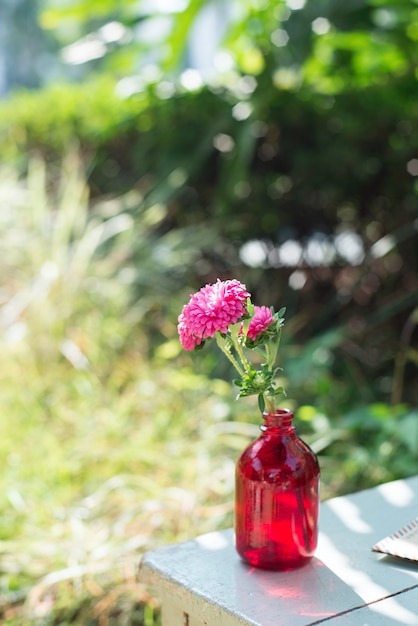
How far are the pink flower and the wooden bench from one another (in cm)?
31

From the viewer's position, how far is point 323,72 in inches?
147

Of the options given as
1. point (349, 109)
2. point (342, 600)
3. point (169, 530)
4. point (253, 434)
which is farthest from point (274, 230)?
point (342, 600)

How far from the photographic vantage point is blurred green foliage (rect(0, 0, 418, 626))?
2340 millimetres

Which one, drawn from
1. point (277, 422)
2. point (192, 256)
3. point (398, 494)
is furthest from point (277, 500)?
point (192, 256)

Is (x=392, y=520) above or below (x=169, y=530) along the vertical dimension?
above

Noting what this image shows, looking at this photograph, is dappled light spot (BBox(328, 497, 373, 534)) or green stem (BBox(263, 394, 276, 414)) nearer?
green stem (BBox(263, 394, 276, 414))

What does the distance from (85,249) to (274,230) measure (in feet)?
3.13

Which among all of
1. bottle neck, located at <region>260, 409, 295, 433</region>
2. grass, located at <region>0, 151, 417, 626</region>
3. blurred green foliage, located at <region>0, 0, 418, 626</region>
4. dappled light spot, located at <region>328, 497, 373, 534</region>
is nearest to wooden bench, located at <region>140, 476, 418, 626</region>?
dappled light spot, located at <region>328, 497, 373, 534</region>

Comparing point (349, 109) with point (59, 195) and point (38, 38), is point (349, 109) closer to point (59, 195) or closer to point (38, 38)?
point (59, 195)

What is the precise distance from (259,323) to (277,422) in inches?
5.5

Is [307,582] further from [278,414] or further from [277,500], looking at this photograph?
[278,414]

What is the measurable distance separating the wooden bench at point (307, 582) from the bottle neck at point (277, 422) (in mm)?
180

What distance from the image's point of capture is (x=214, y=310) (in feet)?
3.33

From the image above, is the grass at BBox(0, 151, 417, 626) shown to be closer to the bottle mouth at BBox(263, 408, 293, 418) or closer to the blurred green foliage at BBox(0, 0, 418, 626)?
the blurred green foliage at BBox(0, 0, 418, 626)
